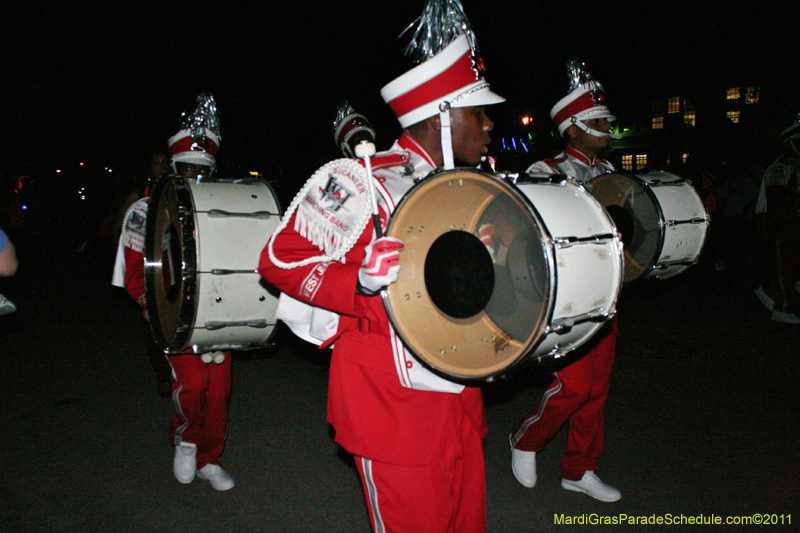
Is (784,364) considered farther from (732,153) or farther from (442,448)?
(732,153)

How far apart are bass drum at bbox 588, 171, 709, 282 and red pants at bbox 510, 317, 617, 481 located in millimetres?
454

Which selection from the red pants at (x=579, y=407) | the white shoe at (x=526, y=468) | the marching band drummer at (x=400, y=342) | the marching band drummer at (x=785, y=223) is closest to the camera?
the marching band drummer at (x=400, y=342)

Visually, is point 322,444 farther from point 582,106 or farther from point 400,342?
point 582,106

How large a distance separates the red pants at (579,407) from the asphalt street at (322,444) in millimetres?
248

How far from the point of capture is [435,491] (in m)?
1.82

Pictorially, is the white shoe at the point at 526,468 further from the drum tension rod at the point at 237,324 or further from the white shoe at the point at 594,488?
the drum tension rod at the point at 237,324

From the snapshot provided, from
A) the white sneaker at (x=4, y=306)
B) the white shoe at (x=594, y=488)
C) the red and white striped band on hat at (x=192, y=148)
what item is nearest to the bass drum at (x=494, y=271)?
the white shoe at (x=594, y=488)

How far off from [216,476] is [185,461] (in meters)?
0.21

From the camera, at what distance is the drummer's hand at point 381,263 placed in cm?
156

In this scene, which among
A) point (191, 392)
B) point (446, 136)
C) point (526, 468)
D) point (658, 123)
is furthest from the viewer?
point (658, 123)

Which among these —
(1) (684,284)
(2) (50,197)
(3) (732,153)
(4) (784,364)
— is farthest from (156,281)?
(2) (50,197)

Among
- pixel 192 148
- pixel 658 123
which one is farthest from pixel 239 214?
pixel 658 123

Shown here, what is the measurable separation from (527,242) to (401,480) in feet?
2.79

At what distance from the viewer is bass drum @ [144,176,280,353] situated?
8.49 ft
